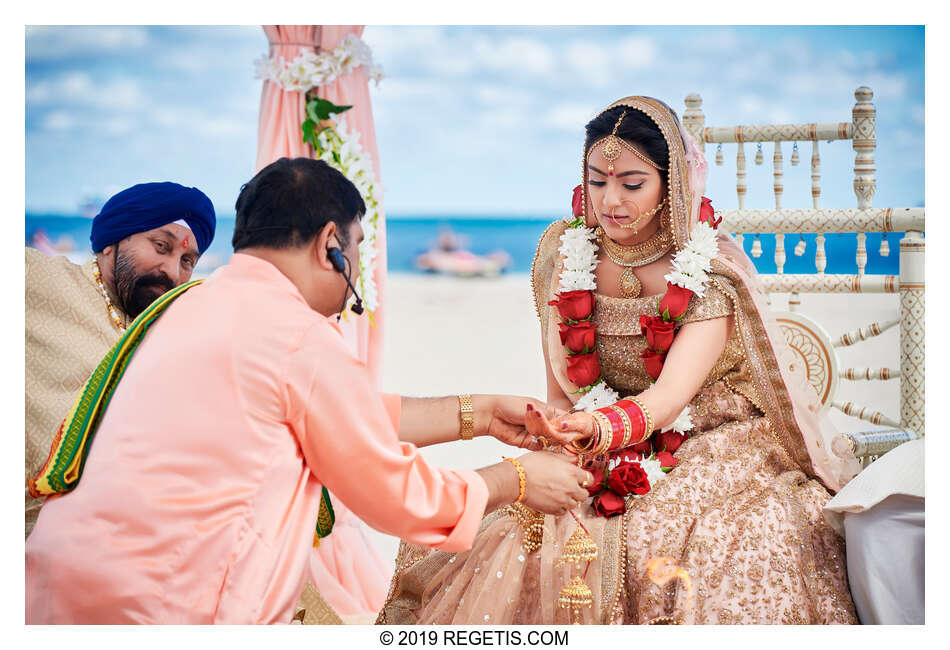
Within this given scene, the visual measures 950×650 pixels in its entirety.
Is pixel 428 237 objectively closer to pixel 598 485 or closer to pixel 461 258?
pixel 461 258

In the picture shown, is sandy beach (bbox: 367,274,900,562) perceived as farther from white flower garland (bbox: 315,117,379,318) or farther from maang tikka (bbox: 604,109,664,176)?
maang tikka (bbox: 604,109,664,176)

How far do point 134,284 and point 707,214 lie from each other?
6.18 feet

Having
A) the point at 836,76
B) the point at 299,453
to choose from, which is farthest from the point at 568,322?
the point at 836,76

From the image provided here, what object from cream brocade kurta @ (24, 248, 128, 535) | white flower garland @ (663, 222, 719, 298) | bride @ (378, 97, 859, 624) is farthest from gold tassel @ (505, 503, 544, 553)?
cream brocade kurta @ (24, 248, 128, 535)

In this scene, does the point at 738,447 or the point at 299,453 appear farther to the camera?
the point at 738,447

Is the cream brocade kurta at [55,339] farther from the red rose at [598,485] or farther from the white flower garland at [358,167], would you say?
the red rose at [598,485]

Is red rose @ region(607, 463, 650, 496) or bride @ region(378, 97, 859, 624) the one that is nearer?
bride @ region(378, 97, 859, 624)

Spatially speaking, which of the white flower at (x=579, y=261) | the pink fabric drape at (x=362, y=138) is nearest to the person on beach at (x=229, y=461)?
the white flower at (x=579, y=261)

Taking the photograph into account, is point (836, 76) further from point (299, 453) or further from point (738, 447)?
point (299, 453)

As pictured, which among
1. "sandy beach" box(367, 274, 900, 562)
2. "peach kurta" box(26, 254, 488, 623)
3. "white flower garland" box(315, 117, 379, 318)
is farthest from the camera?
"sandy beach" box(367, 274, 900, 562)

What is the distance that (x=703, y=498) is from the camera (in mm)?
2793

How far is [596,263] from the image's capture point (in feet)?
10.3

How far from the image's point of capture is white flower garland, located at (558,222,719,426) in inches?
115
